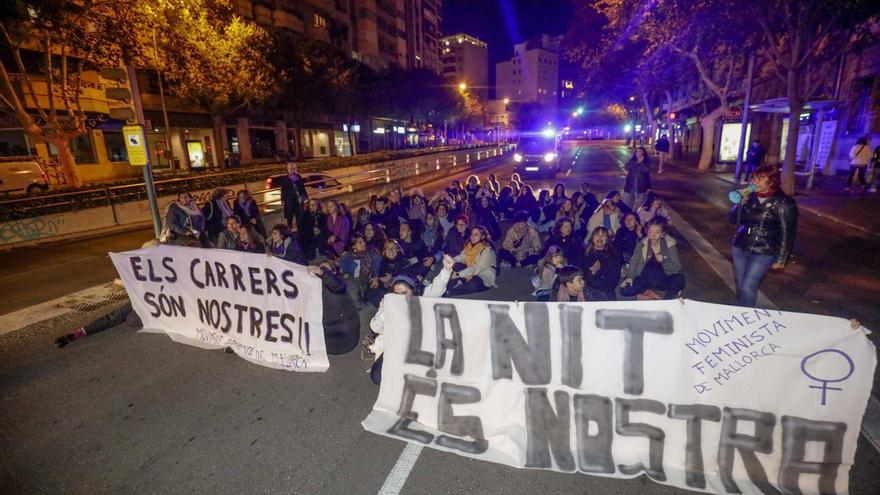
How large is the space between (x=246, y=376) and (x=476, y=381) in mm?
2694

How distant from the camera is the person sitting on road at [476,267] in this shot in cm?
675

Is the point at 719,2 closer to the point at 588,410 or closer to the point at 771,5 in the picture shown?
the point at 771,5

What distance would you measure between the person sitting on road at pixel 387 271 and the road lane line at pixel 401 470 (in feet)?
10.1

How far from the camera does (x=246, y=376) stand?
4672 millimetres

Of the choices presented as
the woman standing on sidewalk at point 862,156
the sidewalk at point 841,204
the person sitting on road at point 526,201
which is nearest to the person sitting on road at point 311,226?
the person sitting on road at point 526,201

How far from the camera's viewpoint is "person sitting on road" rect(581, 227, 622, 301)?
20.2ft

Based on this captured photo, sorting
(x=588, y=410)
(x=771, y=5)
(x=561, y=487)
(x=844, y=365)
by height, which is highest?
(x=771, y=5)

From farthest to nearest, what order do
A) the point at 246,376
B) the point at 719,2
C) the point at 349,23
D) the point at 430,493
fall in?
the point at 349,23 → the point at 719,2 → the point at 246,376 → the point at 430,493

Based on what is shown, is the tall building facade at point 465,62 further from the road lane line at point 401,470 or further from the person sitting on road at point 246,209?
the road lane line at point 401,470

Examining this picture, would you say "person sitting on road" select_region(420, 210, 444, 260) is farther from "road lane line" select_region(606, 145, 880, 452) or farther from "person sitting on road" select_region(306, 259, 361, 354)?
"road lane line" select_region(606, 145, 880, 452)

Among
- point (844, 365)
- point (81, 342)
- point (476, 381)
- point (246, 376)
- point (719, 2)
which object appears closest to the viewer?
point (844, 365)

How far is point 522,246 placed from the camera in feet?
27.0

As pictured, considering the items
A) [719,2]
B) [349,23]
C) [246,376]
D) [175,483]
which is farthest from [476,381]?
[349,23]

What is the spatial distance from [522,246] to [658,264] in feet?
8.92
